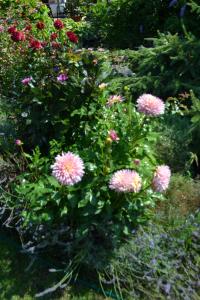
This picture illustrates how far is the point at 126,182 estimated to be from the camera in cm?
302

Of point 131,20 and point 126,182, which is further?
point 131,20

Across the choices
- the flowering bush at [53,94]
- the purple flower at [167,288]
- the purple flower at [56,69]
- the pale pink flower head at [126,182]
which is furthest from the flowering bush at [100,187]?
the purple flower at [56,69]

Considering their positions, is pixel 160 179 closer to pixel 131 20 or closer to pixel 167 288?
pixel 167 288

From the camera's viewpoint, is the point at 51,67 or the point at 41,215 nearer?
the point at 41,215

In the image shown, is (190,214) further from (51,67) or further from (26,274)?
(51,67)

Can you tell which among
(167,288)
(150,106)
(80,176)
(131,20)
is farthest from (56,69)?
(131,20)

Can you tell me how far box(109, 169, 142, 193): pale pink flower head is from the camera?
3.02 meters

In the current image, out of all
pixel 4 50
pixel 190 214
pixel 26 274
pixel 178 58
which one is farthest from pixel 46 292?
pixel 4 50

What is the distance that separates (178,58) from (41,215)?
2399mm

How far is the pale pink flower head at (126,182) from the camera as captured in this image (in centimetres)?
302

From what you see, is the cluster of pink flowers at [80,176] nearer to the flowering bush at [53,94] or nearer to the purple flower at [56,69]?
the flowering bush at [53,94]

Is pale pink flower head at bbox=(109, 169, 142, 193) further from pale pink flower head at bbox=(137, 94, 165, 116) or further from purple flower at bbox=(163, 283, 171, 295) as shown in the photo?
purple flower at bbox=(163, 283, 171, 295)

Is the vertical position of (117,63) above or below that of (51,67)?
above

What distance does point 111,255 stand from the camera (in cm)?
335
